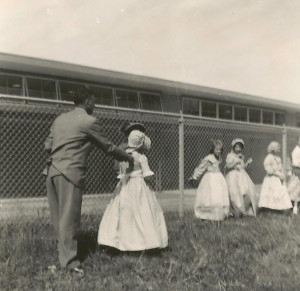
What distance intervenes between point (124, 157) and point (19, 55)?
20.1 ft

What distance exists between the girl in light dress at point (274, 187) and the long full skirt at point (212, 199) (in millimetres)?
1696

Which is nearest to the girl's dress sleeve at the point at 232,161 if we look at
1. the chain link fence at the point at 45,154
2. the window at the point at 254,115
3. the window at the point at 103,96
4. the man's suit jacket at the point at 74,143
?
the chain link fence at the point at 45,154

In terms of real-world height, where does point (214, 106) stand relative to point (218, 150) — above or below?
above

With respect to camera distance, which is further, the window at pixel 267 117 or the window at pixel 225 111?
the window at pixel 267 117

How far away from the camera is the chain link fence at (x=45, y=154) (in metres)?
8.49

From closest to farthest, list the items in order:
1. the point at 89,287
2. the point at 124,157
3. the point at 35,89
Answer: the point at 89,287 → the point at 124,157 → the point at 35,89

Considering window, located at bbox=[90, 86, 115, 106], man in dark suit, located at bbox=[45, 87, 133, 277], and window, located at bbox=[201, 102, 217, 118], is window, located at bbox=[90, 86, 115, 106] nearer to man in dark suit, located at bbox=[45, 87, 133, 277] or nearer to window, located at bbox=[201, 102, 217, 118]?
window, located at bbox=[201, 102, 217, 118]

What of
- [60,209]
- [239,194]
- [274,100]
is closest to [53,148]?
[60,209]

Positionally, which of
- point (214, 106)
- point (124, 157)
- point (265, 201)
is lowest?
point (265, 201)

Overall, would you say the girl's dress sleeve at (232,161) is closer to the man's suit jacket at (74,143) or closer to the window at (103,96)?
the window at (103,96)

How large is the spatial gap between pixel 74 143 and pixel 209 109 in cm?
1252

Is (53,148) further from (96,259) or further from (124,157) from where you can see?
(96,259)

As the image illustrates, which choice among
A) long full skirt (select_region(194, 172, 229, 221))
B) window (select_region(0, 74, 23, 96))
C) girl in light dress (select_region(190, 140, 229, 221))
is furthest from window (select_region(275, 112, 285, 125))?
window (select_region(0, 74, 23, 96))

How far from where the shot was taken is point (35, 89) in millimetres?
10477
